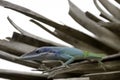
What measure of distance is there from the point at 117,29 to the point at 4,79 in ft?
0.70

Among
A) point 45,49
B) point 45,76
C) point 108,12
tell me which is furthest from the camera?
point 108,12

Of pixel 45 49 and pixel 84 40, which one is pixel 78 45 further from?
pixel 45 49

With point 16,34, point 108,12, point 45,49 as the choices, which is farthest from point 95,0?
point 45,49

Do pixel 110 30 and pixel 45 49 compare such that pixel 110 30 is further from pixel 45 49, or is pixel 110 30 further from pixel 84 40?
pixel 45 49

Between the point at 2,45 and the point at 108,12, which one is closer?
the point at 2,45

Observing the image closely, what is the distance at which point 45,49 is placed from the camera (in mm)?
486

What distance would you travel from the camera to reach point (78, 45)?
712mm

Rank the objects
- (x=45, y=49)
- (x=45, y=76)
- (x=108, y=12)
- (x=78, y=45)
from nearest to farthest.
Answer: (x=45, y=49), (x=45, y=76), (x=78, y=45), (x=108, y=12)

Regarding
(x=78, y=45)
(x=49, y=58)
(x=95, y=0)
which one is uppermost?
(x=95, y=0)

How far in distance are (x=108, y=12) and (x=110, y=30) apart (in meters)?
0.18

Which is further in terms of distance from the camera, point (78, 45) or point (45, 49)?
point (78, 45)

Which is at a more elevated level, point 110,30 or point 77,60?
point 110,30

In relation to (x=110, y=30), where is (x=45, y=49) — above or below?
below

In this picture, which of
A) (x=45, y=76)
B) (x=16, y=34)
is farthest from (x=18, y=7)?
(x=45, y=76)
